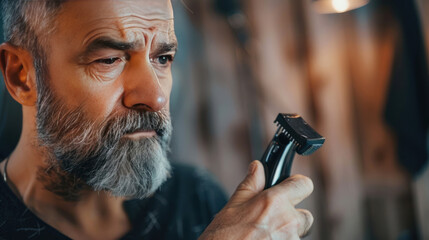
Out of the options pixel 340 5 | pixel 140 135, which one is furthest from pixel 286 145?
pixel 340 5

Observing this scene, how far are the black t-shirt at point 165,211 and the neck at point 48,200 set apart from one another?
0.03 feet

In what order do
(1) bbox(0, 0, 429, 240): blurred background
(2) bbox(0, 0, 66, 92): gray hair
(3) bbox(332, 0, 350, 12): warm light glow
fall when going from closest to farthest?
1. (2) bbox(0, 0, 66, 92): gray hair
2. (1) bbox(0, 0, 429, 240): blurred background
3. (3) bbox(332, 0, 350, 12): warm light glow

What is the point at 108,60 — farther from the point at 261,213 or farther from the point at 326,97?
the point at 326,97

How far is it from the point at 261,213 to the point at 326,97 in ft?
1.40

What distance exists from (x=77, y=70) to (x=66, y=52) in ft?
0.08

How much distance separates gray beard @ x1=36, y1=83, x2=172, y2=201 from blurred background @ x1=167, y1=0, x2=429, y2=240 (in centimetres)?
10

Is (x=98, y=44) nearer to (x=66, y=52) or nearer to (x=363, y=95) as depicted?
(x=66, y=52)

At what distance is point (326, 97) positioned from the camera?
29.9 inches

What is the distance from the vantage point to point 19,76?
403 millimetres

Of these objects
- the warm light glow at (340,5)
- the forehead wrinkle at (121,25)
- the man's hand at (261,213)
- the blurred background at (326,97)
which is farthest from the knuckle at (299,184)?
the warm light glow at (340,5)

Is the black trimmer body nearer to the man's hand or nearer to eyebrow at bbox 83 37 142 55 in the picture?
the man's hand

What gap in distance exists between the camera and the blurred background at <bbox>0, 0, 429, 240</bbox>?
0.64 m

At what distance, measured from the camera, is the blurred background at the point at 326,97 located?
2.10ft

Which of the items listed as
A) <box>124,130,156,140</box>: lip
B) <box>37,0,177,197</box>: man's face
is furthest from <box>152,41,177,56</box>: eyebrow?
<box>124,130,156,140</box>: lip
